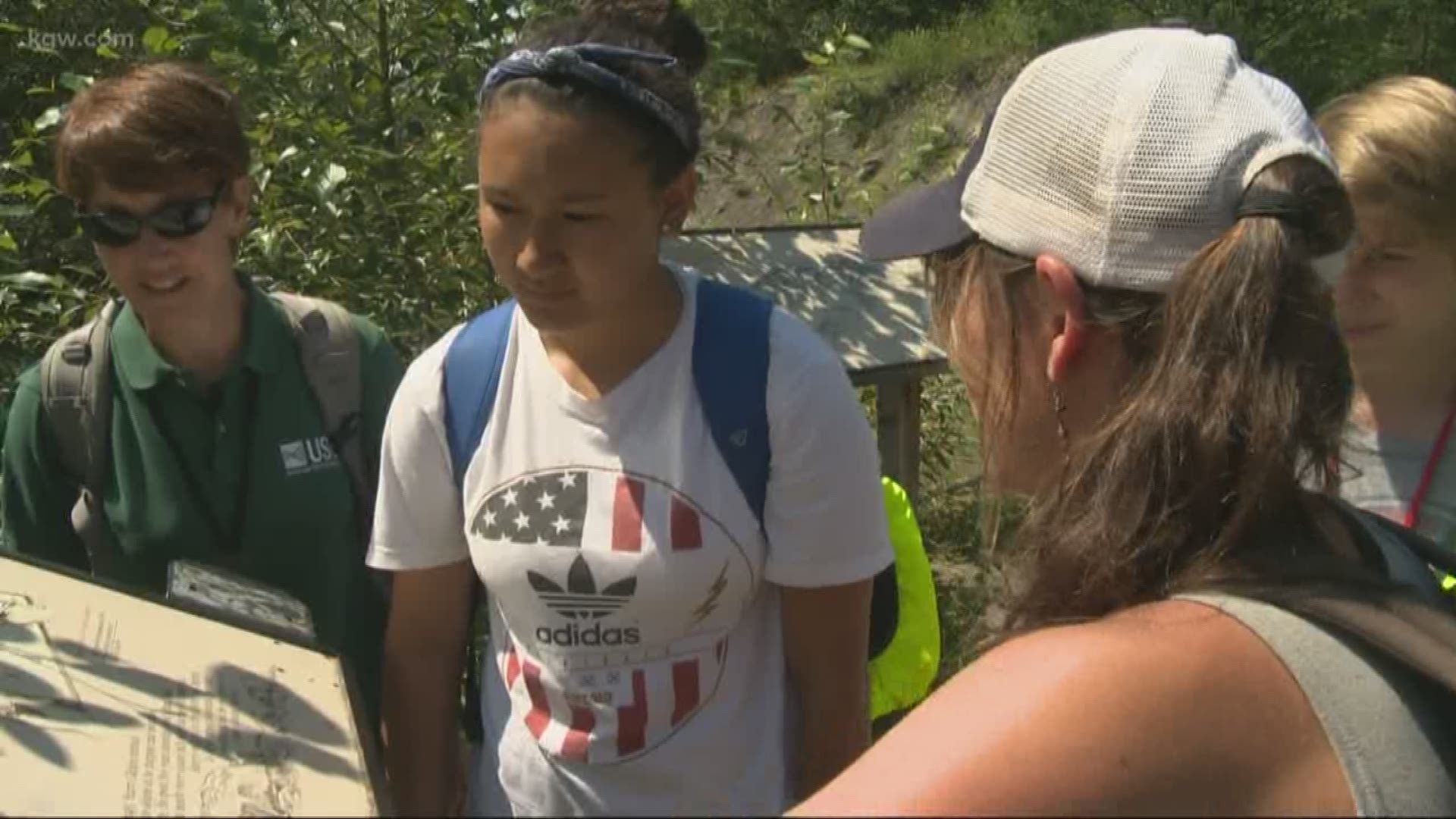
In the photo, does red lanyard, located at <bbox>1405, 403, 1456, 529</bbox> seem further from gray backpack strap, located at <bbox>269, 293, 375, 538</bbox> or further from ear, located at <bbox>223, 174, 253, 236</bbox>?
ear, located at <bbox>223, 174, 253, 236</bbox>

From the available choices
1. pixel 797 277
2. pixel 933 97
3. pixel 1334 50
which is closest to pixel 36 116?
pixel 797 277

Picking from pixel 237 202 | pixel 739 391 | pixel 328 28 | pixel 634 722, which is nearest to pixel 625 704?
pixel 634 722

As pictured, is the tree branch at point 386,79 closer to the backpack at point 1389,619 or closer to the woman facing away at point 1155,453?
the woman facing away at point 1155,453

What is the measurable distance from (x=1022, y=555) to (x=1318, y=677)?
30 cm

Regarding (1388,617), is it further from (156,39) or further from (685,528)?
(156,39)

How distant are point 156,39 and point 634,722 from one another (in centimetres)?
249

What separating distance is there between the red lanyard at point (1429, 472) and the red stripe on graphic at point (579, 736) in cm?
115

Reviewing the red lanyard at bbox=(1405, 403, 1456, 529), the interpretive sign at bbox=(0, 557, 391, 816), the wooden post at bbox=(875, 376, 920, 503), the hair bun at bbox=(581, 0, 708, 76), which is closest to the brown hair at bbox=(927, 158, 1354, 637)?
the interpretive sign at bbox=(0, 557, 391, 816)

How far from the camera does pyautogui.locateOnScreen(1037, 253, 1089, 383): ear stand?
1.27 metres

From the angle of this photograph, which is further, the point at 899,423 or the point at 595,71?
the point at 899,423

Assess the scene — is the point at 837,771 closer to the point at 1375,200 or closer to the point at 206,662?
the point at 206,662

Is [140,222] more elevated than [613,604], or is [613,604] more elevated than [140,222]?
[140,222]

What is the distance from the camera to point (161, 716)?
1.26m

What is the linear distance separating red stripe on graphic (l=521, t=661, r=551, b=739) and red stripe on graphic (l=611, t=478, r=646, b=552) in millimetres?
210
